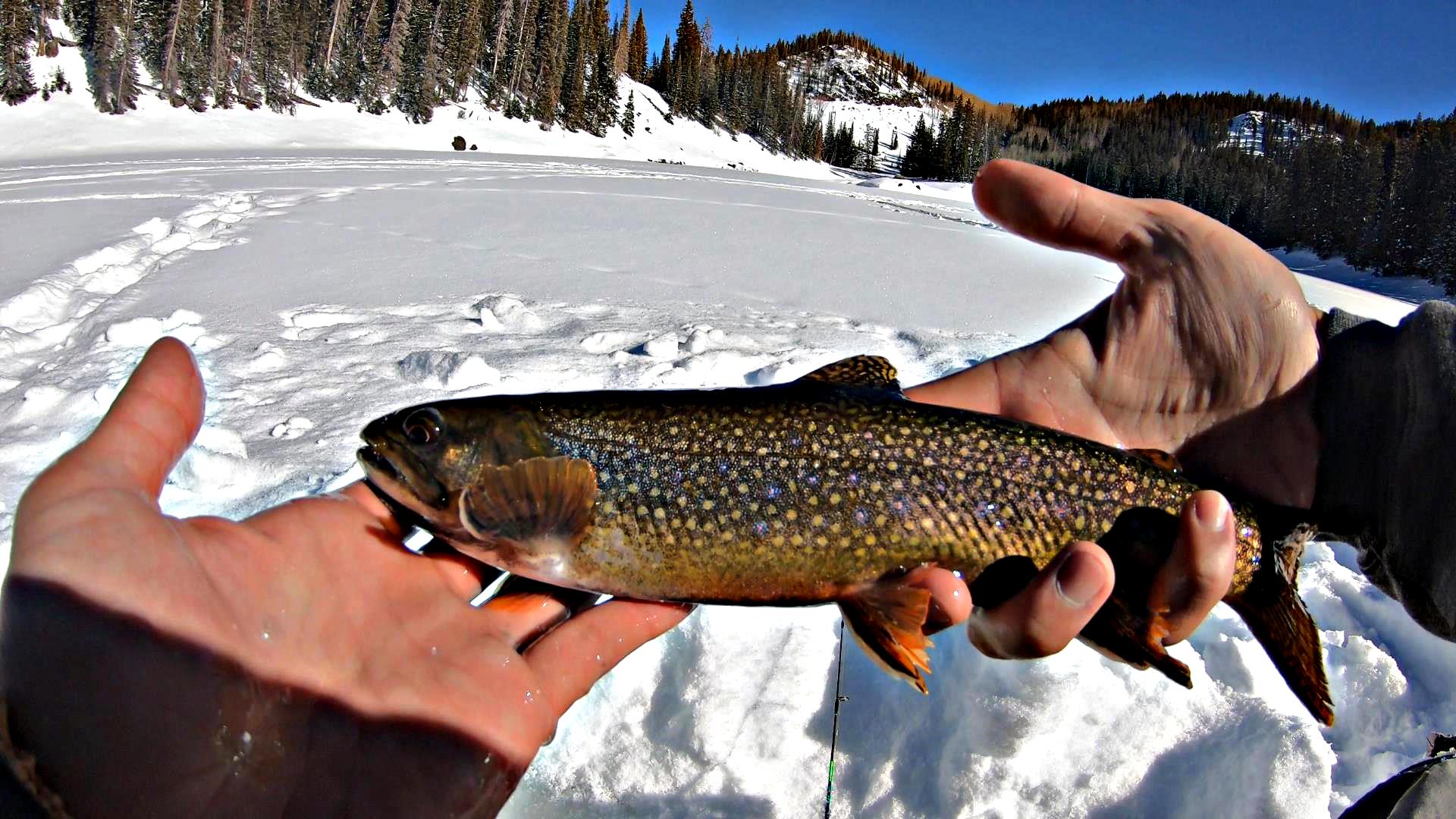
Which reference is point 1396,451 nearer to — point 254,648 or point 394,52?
point 254,648

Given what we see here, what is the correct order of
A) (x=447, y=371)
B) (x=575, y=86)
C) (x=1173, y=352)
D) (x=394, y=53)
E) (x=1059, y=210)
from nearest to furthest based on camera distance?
(x=1059, y=210)
(x=1173, y=352)
(x=447, y=371)
(x=394, y=53)
(x=575, y=86)

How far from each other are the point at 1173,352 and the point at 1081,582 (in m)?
1.64

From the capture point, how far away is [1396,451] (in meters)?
3.02

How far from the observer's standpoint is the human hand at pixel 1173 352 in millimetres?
3410

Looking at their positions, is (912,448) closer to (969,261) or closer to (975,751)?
(975,751)

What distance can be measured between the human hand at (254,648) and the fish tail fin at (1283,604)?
215cm

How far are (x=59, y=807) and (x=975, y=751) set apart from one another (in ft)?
9.71

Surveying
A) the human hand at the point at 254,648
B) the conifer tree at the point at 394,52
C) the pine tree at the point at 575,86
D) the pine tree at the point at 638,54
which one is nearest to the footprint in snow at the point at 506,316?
the human hand at the point at 254,648

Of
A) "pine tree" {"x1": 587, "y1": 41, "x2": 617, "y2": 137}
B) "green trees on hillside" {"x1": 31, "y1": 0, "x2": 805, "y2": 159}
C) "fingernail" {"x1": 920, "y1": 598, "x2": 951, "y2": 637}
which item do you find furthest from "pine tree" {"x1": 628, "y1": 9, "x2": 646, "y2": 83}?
"fingernail" {"x1": 920, "y1": 598, "x2": 951, "y2": 637}

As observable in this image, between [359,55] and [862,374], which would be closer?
[862,374]

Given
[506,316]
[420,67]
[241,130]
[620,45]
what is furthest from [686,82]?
[506,316]

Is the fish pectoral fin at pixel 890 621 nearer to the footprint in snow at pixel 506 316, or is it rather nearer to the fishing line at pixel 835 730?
the fishing line at pixel 835 730

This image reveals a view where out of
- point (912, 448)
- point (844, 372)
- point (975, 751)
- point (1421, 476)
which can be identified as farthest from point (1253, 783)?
point (844, 372)

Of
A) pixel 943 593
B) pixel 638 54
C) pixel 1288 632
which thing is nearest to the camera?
pixel 943 593
